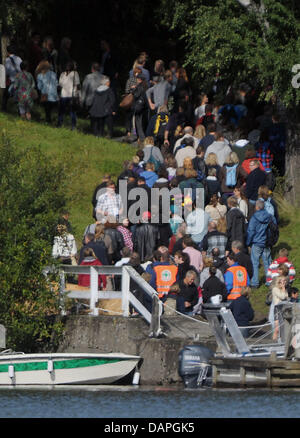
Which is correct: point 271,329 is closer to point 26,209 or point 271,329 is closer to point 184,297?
point 184,297

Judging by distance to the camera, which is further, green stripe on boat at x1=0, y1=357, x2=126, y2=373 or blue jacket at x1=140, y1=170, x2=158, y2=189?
blue jacket at x1=140, y1=170, x2=158, y2=189

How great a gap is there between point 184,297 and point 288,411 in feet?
17.7

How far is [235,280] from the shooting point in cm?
2938

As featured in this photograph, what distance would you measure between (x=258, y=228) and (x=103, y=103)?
32.6 feet

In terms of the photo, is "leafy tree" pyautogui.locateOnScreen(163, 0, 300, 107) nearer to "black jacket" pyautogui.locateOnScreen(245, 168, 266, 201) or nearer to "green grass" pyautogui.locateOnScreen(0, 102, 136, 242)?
"black jacket" pyautogui.locateOnScreen(245, 168, 266, 201)

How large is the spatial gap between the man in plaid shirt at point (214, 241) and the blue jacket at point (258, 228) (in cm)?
74

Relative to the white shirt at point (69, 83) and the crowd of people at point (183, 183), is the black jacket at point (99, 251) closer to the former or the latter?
the crowd of people at point (183, 183)

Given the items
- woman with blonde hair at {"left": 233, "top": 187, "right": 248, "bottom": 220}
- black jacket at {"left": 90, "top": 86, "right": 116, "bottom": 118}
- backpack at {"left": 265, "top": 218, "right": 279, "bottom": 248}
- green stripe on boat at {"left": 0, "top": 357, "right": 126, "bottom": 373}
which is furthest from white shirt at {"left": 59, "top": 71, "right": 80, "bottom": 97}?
green stripe on boat at {"left": 0, "top": 357, "right": 126, "bottom": 373}

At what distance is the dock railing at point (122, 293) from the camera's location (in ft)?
91.2

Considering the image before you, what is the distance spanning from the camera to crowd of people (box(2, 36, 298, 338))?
96.9 feet

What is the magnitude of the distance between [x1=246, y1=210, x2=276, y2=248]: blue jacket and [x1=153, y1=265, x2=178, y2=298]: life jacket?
274 cm
